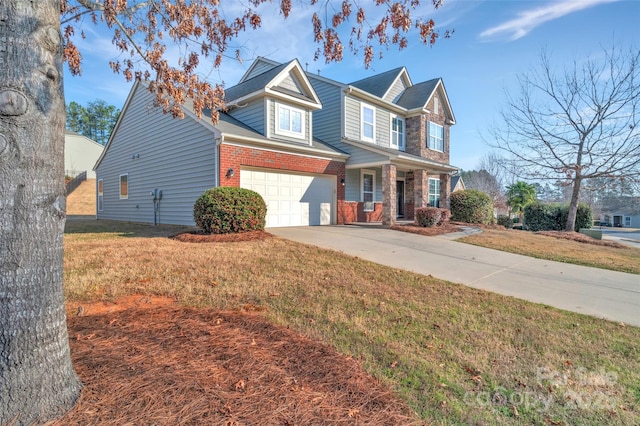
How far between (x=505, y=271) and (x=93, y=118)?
6488cm

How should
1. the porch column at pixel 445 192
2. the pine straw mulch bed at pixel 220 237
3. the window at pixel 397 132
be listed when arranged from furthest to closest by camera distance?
the window at pixel 397 132, the porch column at pixel 445 192, the pine straw mulch bed at pixel 220 237

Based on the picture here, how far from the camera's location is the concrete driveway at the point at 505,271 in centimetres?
527

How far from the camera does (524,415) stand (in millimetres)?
2527

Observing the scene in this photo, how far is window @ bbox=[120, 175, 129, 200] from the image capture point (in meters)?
16.5

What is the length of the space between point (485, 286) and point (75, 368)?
5935mm

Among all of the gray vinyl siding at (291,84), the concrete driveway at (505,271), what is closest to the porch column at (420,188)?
the concrete driveway at (505,271)

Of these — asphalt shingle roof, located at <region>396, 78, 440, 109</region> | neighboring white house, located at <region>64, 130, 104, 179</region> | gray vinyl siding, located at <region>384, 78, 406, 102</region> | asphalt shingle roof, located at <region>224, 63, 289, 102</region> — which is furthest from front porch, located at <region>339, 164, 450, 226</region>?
neighboring white house, located at <region>64, 130, 104, 179</region>

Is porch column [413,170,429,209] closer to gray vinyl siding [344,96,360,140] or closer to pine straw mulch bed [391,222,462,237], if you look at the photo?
pine straw mulch bed [391,222,462,237]

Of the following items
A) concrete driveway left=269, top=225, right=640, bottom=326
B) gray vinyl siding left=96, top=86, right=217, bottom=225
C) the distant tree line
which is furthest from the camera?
the distant tree line

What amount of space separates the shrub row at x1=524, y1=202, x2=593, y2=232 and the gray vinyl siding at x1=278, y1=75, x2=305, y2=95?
16465mm

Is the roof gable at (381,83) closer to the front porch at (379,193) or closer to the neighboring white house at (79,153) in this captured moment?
the front porch at (379,193)

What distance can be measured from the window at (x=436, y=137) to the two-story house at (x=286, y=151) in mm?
123

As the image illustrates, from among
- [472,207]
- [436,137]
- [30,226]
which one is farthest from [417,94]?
[30,226]

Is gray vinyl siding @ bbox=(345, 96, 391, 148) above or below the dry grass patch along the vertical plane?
above
